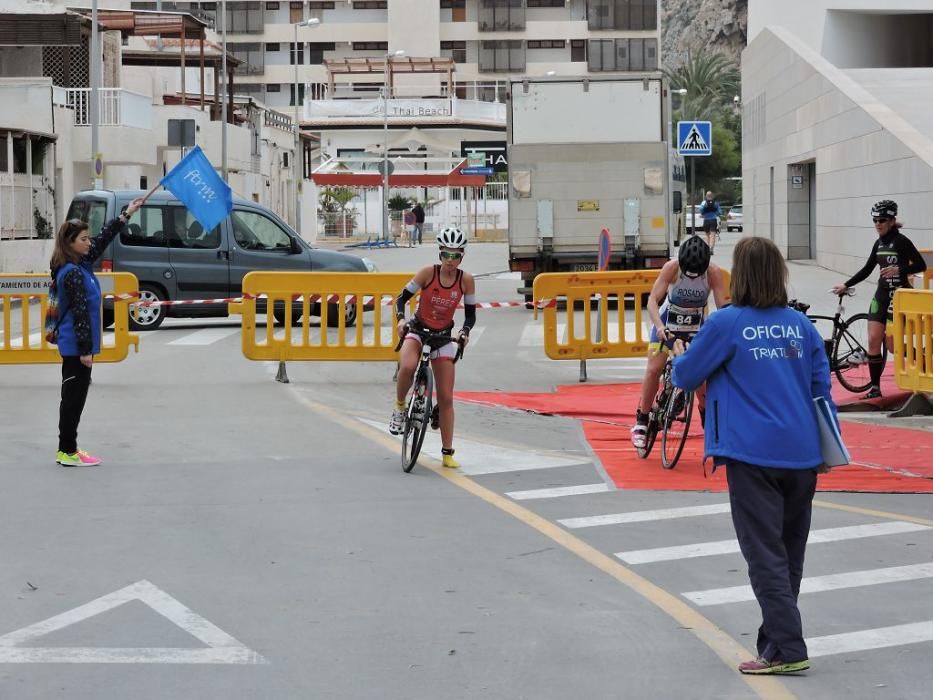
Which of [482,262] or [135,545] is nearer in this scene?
[135,545]

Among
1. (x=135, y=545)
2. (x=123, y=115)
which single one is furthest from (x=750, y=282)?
(x=123, y=115)

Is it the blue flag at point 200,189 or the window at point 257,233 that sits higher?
the blue flag at point 200,189

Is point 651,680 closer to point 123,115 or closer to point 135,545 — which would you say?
point 135,545

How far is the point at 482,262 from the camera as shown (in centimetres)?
5116

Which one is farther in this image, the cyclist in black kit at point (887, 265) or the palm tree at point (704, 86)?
the palm tree at point (704, 86)

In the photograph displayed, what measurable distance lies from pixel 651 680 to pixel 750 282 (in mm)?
1529

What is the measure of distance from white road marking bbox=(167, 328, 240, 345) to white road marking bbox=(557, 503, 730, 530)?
42.8 ft

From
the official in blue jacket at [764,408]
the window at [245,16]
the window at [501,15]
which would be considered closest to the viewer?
the official in blue jacket at [764,408]

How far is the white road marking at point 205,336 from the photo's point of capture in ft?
72.5

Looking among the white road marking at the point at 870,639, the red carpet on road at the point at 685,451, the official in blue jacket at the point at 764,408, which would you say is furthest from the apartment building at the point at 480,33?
the official in blue jacket at the point at 764,408

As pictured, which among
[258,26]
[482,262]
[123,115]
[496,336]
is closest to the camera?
[496,336]

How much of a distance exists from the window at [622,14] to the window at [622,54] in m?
0.95

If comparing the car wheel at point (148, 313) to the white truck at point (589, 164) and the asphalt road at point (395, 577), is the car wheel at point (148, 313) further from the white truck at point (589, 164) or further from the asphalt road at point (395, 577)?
the asphalt road at point (395, 577)

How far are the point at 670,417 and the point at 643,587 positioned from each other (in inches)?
150
